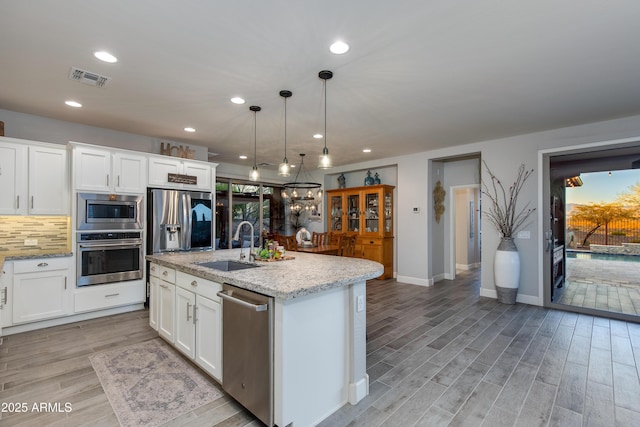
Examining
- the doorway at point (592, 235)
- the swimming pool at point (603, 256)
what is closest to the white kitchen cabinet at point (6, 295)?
the doorway at point (592, 235)

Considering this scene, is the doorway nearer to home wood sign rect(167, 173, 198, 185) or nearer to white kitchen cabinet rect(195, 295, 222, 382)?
white kitchen cabinet rect(195, 295, 222, 382)

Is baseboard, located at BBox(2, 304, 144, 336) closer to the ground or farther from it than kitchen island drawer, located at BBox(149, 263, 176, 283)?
closer to the ground

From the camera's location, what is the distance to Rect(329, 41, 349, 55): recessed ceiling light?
224 centimetres

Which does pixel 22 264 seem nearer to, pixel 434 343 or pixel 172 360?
pixel 172 360

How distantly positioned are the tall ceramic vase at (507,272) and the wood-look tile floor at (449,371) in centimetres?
38

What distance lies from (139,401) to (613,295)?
20.2 feet

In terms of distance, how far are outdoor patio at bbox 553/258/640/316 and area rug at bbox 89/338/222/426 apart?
503cm

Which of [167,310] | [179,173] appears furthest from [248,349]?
[179,173]

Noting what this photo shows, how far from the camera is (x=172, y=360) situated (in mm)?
2766

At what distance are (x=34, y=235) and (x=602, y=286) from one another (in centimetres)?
819

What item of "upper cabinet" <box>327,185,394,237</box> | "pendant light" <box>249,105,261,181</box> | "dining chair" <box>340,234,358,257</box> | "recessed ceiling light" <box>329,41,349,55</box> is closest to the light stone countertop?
"pendant light" <box>249,105,261,181</box>

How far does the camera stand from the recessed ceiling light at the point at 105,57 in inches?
93.9

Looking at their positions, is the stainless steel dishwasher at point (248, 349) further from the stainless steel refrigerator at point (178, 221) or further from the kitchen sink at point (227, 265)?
the stainless steel refrigerator at point (178, 221)

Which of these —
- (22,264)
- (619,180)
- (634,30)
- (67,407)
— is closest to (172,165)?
(22,264)
